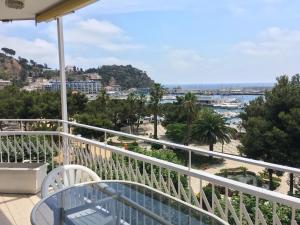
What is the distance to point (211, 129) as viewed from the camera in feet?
106

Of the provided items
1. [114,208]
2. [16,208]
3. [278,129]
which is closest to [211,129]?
[278,129]

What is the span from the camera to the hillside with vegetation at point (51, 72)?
6075 cm

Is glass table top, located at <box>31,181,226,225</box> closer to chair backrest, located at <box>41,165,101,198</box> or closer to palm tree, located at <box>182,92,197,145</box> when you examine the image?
chair backrest, located at <box>41,165,101,198</box>

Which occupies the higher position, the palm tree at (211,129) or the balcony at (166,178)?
the balcony at (166,178)

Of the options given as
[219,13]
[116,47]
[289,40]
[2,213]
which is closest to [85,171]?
[2,213]

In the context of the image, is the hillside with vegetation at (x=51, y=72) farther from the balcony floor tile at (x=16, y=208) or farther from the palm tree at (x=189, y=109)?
the balcony floor tile at (x=16, y=208)

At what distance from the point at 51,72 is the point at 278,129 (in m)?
50.1

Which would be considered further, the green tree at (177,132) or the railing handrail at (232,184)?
the green tree at (177,132)

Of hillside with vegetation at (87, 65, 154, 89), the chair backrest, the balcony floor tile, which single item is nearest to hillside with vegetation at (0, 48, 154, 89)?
hillside with vegetation at (87, 65, 154, 89)

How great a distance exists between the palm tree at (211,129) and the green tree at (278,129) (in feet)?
23.3

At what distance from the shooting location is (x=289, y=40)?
199ft

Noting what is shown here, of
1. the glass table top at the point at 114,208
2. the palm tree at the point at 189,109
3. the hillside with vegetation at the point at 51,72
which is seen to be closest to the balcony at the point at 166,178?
the glass table top at the point at 114,208

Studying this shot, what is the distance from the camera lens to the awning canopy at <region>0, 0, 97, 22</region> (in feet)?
10.3

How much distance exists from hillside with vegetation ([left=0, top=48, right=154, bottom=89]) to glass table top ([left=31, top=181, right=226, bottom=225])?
48889 millimetres
